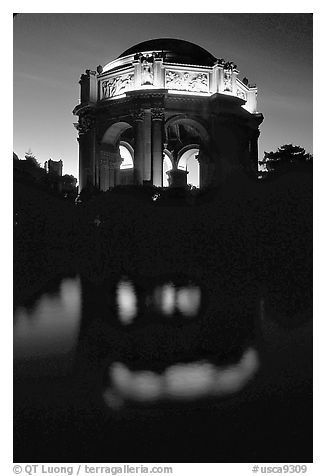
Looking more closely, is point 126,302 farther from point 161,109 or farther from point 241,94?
point 241,94

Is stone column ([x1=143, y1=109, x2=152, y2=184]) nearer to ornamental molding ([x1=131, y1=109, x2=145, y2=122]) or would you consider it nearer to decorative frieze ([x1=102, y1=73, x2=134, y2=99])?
ornamental molding ([x1=131, y1=109, x2=145, y2=122])

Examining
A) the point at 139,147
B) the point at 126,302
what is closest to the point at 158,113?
the point at 139,147

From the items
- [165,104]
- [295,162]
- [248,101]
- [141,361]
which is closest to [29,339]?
[141,361]

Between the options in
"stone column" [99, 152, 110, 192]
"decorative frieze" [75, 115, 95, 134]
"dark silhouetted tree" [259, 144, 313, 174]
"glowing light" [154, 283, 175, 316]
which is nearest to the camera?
"glowing light" [154, 283, 175, 316]

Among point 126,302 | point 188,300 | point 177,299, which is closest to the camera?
point 126,302

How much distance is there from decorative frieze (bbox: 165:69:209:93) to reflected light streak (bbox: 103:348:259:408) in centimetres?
1893

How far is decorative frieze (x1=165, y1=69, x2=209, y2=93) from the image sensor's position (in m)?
22.8

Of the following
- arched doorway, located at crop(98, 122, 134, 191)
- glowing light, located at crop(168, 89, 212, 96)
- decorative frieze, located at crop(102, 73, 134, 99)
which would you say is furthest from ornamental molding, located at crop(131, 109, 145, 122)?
glowing light, located at crop(168, 89, 212, 96)

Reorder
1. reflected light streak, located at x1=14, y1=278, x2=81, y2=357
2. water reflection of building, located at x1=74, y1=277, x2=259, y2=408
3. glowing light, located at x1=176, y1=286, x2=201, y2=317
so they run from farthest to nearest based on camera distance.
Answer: glowing light, located at x1=176, y1=286, x2=201, y2=317, reflected light streak, located at x1=14, y1=278, x2=81, y2=357, water reflection of building, located at x1=74, y1=277, x2=259, y2=408

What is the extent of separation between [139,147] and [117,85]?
11.6 ft

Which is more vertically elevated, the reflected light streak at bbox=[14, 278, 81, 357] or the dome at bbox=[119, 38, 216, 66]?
the dome at bbox=[119, 38, 216, 66]

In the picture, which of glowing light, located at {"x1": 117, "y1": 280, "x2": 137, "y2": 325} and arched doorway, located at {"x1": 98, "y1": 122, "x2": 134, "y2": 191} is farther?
arched doorway, located at {"x1": 98, "y1": 122, "x2": 134, "y2": 191}

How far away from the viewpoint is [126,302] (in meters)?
9.23

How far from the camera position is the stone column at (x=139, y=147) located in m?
22.6
